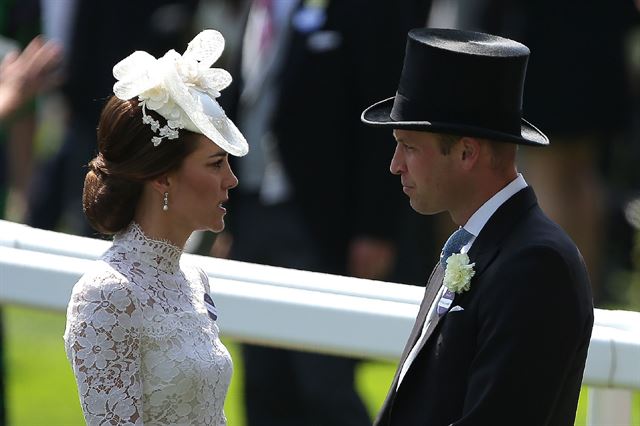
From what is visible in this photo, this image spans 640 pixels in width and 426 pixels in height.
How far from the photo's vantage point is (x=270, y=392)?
669 centimetres

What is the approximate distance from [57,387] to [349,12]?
2608 mm

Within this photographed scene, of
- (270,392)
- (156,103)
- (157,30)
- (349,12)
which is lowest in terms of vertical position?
(270,392)

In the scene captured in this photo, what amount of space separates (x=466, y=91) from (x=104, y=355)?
100 centimetres

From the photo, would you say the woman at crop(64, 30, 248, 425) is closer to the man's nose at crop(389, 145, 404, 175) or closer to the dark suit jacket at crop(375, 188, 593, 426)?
the man's nose at crop(389, 145, 404, 175)

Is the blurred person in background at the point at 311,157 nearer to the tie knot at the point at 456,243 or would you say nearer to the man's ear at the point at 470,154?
the tie knot at the point at 456,243

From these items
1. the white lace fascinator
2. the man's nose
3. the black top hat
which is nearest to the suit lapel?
the man's nose

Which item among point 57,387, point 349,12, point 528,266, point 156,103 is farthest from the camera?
point 57,387

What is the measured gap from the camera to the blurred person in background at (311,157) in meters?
6.50

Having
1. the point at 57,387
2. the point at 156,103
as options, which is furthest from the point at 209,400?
the point at 57,387

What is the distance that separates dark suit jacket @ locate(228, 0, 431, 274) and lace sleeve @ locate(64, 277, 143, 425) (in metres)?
3.09

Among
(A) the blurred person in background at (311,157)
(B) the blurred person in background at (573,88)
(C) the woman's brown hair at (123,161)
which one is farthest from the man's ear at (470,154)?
(B) the blurred person in background at (573,88)

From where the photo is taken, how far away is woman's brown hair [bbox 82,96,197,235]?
11.8 feet

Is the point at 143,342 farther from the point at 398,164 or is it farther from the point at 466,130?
the point at 466,130

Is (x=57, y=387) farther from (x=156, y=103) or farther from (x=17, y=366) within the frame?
(x=156, y=103)
